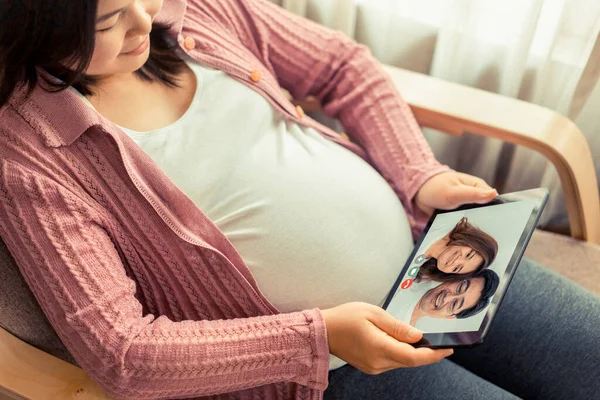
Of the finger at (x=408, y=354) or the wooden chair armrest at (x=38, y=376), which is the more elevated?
the finger at (x=408, y=354)

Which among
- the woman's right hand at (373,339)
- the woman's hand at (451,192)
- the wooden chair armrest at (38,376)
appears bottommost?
the wooden chair armrest at (38,376)

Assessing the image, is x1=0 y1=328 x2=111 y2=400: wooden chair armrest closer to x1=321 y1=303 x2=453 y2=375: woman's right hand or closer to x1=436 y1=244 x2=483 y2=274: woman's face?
x1=321 y1=303 x2=453 y2=375: woman's right hand

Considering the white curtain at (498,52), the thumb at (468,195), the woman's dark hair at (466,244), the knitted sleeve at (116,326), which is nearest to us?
the knitted sleeve at (116,326)

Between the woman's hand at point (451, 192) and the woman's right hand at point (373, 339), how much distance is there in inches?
9.8

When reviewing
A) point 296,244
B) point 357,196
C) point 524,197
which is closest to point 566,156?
point 524,197

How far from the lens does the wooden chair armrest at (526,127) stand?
1.08 metres

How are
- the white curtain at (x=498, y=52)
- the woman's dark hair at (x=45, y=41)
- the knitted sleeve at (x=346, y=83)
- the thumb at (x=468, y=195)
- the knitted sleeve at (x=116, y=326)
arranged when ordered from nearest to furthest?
the woman's dark hair at (x=45, y=41)
the knitted sleeve at (x=116, y=326)
the thumb at (x=468, y=195)
the knitted sleeve at (x=346, y=83)
the white curtain at (x=498, y=52)

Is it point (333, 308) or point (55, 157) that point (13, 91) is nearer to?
point (55, 157)

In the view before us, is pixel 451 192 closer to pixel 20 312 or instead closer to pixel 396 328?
pixel 396 328

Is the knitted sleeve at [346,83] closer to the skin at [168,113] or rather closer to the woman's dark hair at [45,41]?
the skin at [168,113]

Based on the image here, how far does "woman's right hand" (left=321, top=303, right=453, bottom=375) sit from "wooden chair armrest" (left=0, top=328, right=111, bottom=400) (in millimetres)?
314

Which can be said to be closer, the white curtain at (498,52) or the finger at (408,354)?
the finger at (408,354)

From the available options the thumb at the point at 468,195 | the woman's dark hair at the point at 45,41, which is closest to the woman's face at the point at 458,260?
the thumb at the point at 468,195

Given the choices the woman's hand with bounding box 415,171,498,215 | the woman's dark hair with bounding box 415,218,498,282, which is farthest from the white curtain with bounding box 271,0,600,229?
the woman's dark hair with bounding box 415,218,498,282
